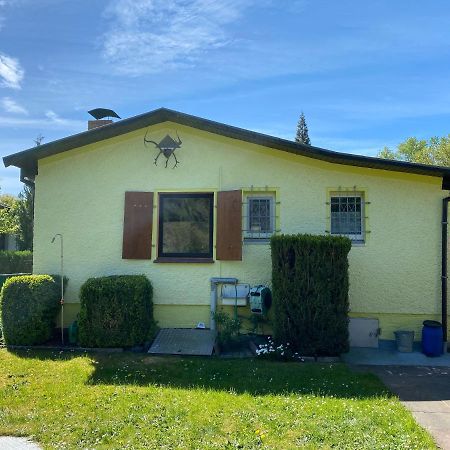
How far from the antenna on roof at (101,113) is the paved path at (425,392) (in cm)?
821

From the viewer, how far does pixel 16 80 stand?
9.08 meters

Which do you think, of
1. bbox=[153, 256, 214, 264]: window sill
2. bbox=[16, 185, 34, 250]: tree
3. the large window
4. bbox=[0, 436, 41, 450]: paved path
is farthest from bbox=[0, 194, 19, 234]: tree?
bbox=[0, 436, 41, 450]: paved path

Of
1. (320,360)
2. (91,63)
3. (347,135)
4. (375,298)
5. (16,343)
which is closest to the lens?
(320,360)

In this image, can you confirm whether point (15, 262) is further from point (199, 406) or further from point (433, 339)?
point (433, 339)

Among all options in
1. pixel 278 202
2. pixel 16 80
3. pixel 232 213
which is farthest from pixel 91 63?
pixel 278 202

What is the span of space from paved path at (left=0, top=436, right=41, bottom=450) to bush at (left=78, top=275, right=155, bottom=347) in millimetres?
3128

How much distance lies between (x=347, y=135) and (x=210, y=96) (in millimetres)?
15205

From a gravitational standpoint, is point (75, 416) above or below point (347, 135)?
below

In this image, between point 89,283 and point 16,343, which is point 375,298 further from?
point 16,343

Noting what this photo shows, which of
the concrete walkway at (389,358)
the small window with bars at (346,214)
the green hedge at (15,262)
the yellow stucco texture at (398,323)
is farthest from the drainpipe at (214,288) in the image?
the green hedge at (15,262)

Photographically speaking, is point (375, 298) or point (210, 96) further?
point (210, 96)

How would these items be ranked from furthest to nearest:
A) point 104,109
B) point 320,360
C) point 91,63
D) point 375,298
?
point 104,109 → point 91,63 → point 375,298 → point 320,360

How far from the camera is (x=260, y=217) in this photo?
778 cm

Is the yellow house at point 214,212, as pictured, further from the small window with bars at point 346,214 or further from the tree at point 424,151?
the tree at point 424,151
